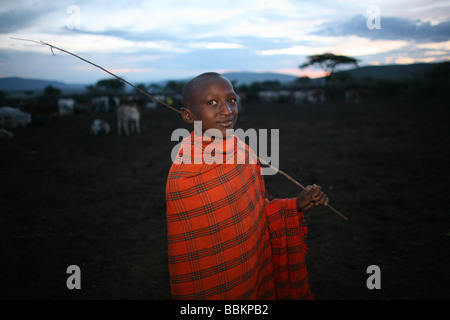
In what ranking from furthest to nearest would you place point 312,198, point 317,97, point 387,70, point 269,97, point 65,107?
point 387,70 < point 269,97 < point 317,97 < point 65,107 < point 312,198

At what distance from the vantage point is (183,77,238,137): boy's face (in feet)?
4.54

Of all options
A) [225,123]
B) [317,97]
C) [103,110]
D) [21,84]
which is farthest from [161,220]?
[21,84]

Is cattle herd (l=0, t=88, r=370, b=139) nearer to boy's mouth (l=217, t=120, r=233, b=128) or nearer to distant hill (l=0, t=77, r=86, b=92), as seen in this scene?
boy's mouth (l=217, t=120, r=233, b=128)

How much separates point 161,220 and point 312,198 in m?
3.23

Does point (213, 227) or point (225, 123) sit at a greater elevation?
point (225, 123)

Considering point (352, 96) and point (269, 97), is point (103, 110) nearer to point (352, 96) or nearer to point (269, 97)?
point (269, 97)

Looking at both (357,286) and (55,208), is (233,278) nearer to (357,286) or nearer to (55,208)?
(357,286)

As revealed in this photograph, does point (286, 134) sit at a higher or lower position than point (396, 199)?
higher

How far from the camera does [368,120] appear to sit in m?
13.4

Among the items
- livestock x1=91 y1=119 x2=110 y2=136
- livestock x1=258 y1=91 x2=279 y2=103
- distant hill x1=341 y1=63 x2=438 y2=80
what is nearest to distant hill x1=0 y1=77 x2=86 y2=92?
livestock x1=91 y1=119 x2=110 y2=136

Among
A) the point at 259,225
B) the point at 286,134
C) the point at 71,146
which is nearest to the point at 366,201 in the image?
the point at 259,225

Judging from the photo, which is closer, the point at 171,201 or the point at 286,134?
the point at 171,201

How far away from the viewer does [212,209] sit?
1410mm

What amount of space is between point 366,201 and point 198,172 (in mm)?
4210
